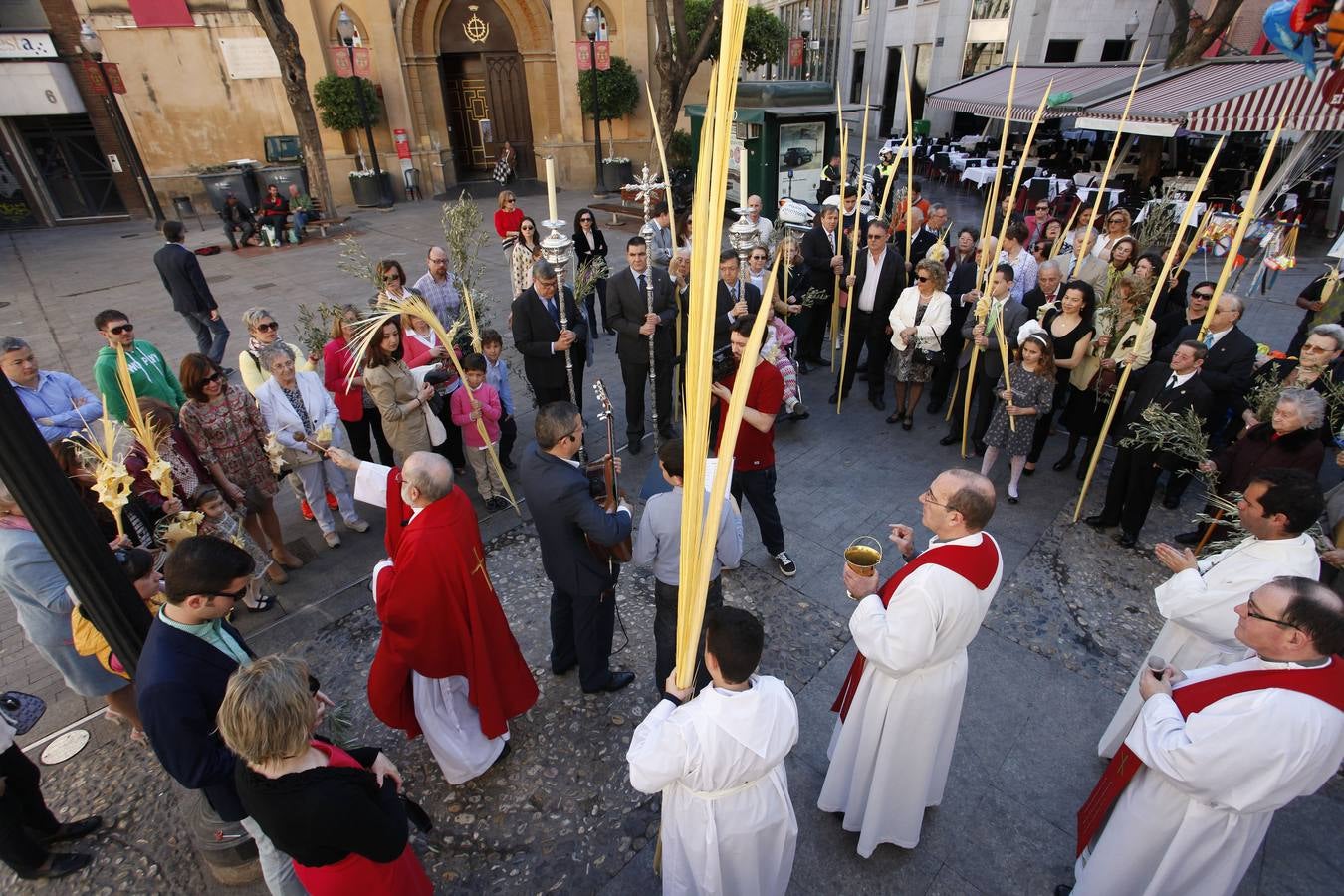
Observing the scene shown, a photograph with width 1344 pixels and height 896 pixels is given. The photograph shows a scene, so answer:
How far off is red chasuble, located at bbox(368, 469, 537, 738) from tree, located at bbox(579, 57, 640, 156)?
727 inches

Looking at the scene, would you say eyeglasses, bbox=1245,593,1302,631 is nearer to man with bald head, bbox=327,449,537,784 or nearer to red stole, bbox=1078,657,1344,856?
red stole, bbox=1078,657,1344,856

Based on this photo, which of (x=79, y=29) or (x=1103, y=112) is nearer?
(x=1103, y=112)

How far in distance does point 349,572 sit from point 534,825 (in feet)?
8.68

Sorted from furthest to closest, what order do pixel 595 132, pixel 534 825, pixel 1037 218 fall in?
1. pixel 595 132
2. pixel 1037 218
3. pixel 534 825

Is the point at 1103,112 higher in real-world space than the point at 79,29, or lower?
lower

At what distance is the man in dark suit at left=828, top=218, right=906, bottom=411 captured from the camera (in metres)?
6.76

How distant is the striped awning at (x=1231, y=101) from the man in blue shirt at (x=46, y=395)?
12.8 meters

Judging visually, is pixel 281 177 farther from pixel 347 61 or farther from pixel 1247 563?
pixel 1247 563

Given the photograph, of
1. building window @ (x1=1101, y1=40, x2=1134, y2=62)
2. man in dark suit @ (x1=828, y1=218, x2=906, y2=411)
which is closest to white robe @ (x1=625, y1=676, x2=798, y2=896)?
man in dark suit @ (x1=828, y1=218, x2=906, y2=411)

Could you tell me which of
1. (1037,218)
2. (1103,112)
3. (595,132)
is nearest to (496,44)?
(595,132)

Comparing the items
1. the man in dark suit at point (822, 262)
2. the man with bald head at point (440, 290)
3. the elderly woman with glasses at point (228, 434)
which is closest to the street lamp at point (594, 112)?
the man in dark suit at point (822, 262)

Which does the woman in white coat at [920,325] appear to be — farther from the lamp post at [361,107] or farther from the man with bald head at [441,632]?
the lamp post at [361,107]

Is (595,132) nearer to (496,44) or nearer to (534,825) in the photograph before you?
(496,44)

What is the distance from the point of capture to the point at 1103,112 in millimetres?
12859
